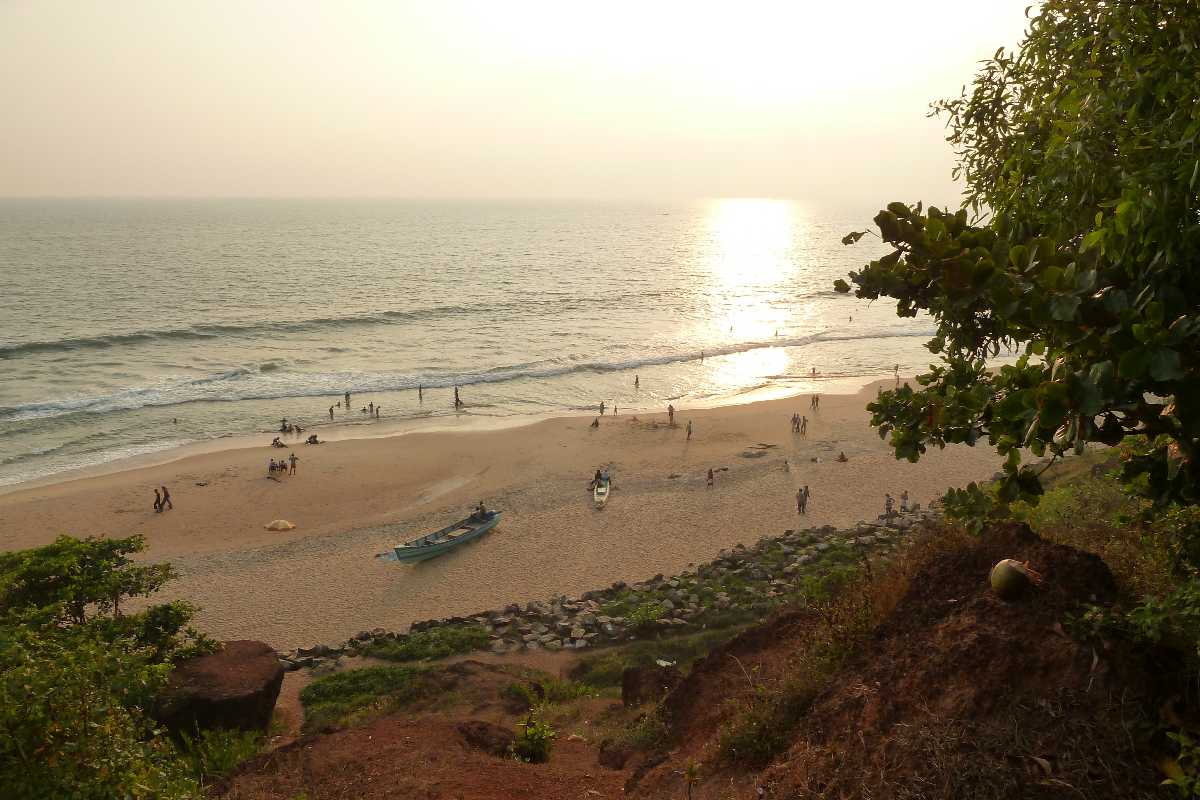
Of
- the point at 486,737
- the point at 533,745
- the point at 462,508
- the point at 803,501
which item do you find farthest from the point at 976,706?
the point at 462,508

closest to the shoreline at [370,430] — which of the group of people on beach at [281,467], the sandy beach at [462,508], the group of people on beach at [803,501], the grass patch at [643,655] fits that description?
the sandy beach at [462,508]

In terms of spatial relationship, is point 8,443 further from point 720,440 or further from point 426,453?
point 720,440

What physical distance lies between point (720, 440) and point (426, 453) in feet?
46.8

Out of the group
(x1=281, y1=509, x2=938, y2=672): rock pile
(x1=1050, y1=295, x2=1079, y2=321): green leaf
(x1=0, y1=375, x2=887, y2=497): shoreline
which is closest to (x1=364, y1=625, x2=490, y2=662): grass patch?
(x1=281, y1=509, x2=938, y2=672): rock pile

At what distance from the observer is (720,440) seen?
36.8 meters

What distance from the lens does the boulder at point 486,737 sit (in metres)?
10.8

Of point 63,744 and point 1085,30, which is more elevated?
point 1085,30

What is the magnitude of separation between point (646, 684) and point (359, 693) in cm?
701

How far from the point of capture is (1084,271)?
3.46 metres

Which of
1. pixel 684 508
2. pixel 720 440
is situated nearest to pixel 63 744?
pixel 684 508

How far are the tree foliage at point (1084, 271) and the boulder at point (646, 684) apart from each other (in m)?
8.34

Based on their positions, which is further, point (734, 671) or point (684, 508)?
point (684, 508)

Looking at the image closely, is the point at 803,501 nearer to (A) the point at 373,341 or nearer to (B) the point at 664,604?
(B) the point at 664,604

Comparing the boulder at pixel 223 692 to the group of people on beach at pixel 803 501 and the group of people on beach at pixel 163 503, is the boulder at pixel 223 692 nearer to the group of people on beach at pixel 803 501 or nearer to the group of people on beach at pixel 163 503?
the group of people on beach at pixel 163 503
